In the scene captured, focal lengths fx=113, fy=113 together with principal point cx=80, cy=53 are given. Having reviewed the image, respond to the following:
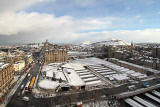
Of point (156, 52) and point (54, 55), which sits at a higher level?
point (156, 52)

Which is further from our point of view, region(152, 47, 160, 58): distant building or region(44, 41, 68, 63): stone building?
region(152, 47, 160, 58): distant building

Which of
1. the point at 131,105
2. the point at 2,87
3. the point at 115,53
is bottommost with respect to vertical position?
the point at 131,105

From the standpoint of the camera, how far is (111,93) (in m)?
36.1

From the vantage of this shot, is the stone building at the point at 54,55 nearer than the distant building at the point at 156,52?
Yes

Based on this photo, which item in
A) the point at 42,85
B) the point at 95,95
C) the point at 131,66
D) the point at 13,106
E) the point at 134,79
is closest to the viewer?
the point at 13,106

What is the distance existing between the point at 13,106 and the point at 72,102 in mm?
15223

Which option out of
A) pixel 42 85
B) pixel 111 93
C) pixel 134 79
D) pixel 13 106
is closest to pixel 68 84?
pixel 42 85

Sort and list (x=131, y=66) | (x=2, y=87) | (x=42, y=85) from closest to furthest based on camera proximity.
Result: (x=2, y=87) < (x=42, y=85) < (x=131, y=66)

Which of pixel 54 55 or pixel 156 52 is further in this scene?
pixel 156 52

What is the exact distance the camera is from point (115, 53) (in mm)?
95500

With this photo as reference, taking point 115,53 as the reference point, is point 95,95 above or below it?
below

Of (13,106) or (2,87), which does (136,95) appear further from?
(2,87)

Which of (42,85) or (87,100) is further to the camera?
(42,85)

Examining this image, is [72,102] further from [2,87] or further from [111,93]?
[2,87]
